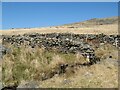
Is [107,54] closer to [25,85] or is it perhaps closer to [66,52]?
[66,52]

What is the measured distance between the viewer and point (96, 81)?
46.7 ft

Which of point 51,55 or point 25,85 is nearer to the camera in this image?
point 25,85

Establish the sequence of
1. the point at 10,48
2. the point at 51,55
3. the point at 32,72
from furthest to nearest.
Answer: the point at 10,48 < the point at 51,55 < the point at 32,72

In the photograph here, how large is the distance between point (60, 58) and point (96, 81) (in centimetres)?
399

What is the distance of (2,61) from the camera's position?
58.1 feet

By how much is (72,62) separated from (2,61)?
3362 mm

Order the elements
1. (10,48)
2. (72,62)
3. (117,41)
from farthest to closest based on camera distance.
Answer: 1. (117,41)
2. (10,48)
3. (72,62)

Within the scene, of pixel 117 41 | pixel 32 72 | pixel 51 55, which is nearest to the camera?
pixel 32 72

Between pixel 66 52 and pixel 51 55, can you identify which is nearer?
pixel 51 55

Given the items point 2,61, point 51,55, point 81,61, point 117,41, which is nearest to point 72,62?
point 81,61

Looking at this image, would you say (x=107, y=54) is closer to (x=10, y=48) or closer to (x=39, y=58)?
(x=39, y=58)

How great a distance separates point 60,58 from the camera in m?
17.9

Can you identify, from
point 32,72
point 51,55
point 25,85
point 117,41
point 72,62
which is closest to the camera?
point 25,85

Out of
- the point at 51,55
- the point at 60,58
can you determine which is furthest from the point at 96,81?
the point at 51,55
